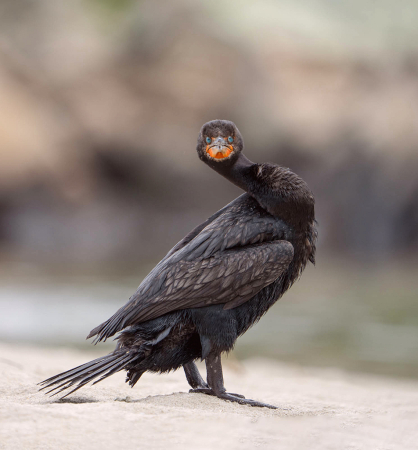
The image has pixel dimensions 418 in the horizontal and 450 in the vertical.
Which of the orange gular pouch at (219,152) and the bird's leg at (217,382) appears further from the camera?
the orange gular pouch at (219,152)

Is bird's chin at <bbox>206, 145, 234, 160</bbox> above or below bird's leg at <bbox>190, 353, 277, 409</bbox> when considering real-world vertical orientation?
above

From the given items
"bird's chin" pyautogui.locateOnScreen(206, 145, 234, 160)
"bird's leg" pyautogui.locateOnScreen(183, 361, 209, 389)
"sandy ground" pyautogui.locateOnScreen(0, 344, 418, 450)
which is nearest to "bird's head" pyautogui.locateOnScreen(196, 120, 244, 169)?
"bird's chin" pyautogui.locateOnScreen(206, 145, 234, 160)

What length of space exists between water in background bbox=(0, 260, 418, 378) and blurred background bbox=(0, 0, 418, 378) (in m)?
8.76

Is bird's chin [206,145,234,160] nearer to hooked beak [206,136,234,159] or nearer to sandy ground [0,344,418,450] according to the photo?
hooked beak [206,136,234,159]

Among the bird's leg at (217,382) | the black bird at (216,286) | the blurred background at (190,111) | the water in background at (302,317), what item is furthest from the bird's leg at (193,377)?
the blurred background at (190,111)

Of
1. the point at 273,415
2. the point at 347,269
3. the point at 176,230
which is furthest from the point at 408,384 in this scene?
the point at 176,230

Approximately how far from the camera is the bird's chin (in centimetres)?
461

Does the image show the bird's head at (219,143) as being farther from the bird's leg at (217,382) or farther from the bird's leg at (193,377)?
the bird's leg at (193,377)

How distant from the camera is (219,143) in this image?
15.1ft

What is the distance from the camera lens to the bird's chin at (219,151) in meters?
4.61

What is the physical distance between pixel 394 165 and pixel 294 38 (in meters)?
7.41

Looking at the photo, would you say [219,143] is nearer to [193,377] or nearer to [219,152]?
[219,152]

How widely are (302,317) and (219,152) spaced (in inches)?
384

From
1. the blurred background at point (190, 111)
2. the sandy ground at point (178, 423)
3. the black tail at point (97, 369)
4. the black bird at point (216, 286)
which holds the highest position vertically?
the blurred background at point (190, 111)
